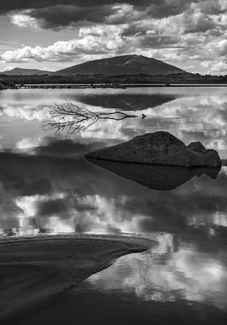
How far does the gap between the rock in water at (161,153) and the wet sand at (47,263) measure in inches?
314

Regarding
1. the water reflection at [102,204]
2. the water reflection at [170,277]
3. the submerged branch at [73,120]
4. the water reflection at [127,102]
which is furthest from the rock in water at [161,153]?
the water reflection at [127,102]

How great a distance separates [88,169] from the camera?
15.1 meters

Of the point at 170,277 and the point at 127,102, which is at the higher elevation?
the point at 127,102

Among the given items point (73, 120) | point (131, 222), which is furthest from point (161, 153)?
point (73, 120)

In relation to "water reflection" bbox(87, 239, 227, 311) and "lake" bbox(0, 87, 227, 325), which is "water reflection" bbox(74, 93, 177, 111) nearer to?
"lake" bbox(0, 87, 227, 325)

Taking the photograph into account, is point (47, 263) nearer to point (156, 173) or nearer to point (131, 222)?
point (131, 222)

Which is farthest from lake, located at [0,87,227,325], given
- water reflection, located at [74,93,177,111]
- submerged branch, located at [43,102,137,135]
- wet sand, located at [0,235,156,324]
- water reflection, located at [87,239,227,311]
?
water reflection, located at [74,93,177,111]

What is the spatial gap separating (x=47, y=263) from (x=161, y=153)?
A: 32.4 ft

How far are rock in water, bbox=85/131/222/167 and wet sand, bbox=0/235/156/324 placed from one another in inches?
314

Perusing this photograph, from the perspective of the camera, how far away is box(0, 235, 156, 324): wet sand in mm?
5858

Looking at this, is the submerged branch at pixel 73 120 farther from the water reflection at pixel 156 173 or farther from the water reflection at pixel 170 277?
the water reflection at pixel 170 277

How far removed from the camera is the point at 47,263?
6.85 metres

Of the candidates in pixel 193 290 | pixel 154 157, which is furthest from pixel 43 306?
pixel 154 157

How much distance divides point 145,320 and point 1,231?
413 centimetres
